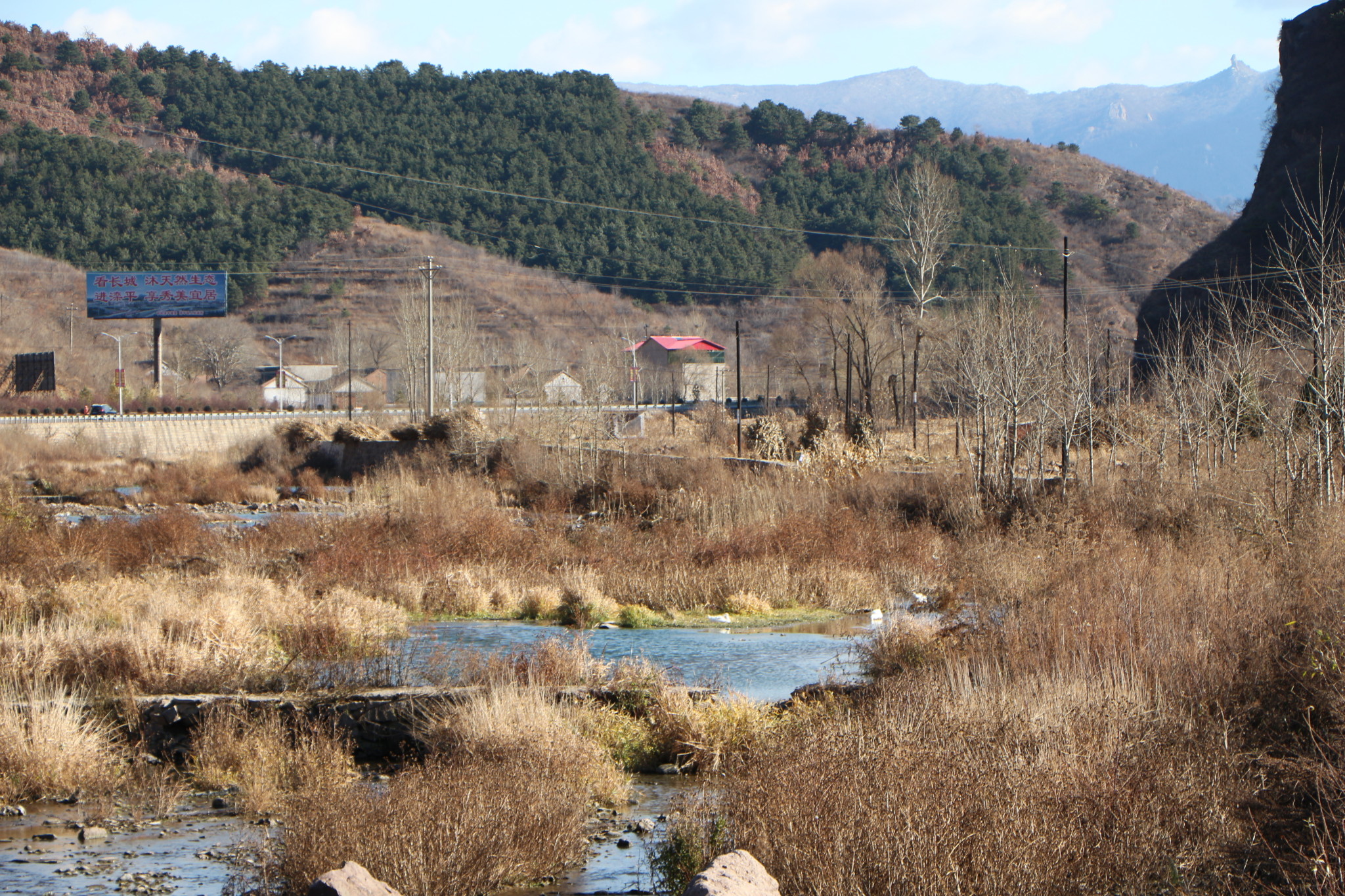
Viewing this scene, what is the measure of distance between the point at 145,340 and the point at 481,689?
11054cm

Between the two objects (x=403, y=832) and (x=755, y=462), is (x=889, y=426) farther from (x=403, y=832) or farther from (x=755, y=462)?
(x=403, y=832)

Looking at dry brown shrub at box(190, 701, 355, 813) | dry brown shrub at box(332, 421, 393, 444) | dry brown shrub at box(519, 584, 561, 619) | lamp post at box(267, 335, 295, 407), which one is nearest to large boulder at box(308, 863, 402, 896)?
dry brown shrub at box(190, 701, 355, 813)

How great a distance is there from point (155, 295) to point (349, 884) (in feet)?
258

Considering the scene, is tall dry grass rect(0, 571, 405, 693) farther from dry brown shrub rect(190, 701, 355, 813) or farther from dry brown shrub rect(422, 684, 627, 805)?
dry brown shrub rect(422, 684, 627, 805)

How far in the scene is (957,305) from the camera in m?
86.0

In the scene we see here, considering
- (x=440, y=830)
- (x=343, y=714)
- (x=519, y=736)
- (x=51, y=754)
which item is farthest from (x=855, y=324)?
(x=440, y=830)

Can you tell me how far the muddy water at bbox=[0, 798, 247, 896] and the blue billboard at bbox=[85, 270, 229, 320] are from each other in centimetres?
7095

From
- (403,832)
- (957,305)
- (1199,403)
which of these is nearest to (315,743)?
(403,832)

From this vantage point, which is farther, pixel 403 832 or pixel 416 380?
pixel 416 380

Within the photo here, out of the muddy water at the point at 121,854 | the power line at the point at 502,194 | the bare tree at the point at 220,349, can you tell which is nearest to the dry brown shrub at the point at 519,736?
the muddy water at the point at 121,854

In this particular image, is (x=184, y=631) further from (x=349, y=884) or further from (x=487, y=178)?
(x=487, y=178)

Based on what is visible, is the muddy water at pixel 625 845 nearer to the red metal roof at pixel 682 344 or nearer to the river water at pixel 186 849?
the river water at pixel 186 849

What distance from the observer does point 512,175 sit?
149250 millimetres

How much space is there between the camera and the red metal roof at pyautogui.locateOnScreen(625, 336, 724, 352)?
357 feet
